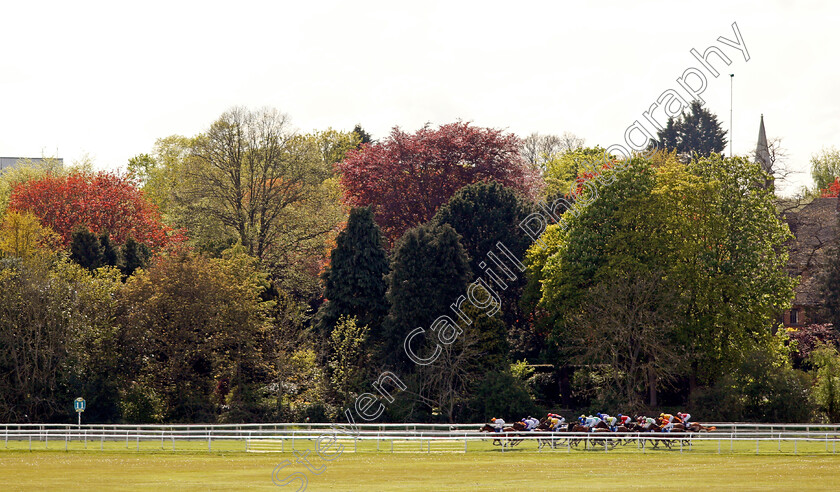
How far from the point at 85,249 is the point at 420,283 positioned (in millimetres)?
24875

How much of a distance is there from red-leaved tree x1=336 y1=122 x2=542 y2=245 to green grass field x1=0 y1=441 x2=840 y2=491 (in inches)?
1133

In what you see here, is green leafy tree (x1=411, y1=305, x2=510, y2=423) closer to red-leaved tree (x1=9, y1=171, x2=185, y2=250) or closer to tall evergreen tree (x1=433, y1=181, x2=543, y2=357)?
tall evergreen tree (x1=433, y1=181, x2=543, y2=357)

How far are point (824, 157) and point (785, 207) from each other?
91.5 ft

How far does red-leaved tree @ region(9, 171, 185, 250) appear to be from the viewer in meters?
85.4

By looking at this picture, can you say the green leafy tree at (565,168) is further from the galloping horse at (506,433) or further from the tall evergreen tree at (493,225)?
the galloping horse at (506,433)

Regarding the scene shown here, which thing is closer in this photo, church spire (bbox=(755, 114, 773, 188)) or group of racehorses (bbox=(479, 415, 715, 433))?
group of racehorses (bbox=(479, 415, 715, 433))

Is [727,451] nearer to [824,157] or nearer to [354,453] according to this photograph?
[354,453]

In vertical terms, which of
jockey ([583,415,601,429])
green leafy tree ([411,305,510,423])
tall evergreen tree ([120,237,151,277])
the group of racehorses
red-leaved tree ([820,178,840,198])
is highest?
red-leaved tree ([820,178,840,198])

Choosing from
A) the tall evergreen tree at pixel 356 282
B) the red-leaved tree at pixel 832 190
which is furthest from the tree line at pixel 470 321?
the red-leaved tree at pixel 832 190

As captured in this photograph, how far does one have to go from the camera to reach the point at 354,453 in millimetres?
46594

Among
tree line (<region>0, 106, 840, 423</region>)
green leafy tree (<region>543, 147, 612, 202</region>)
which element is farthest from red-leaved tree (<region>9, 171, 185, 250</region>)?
green leafy tree (<region>543, 147, 612, 202</region>)

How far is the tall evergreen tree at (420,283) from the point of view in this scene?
63.8m

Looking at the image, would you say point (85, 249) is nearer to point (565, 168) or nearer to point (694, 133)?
point (565, 168)

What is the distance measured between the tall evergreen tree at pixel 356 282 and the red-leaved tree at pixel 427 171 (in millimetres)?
8759
